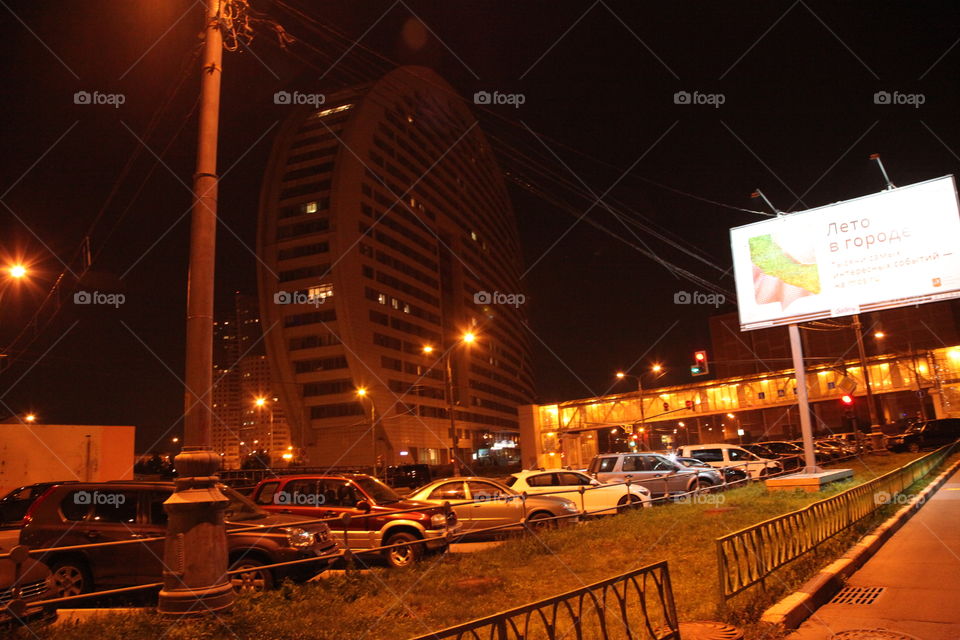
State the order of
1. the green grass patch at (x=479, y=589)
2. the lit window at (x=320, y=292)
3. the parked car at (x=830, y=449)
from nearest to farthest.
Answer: the green grass patch at (x=479, y=589) → the parked car at (x=830, y=449) → the lit window at (x=320, y=292)

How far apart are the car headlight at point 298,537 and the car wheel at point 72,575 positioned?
8.87 feet

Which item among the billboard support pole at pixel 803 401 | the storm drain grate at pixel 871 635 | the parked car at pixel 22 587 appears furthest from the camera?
the billboard support pole at pixel 803 401

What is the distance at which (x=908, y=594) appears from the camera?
7.28 m

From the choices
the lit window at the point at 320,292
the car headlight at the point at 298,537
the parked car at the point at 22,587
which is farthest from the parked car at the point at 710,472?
the lit window at the point at 320,292

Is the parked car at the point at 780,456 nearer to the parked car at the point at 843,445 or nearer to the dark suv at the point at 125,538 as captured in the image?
the parked car at the point at 843,445

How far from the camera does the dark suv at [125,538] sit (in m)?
8.97

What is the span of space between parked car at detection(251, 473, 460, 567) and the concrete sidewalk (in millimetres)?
6206

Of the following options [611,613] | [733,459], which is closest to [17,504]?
[611,613]

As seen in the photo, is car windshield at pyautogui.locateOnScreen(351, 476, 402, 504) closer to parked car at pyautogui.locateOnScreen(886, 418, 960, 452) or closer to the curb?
the curb

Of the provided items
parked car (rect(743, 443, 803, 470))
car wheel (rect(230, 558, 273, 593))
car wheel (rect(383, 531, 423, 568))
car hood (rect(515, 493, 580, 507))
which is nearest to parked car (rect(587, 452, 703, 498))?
car hood (rect(515, 493, 580, 507))

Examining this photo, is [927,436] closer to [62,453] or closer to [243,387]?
[62,453]

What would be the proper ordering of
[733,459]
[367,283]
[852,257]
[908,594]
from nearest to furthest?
[908,594]
[852,257]
[733,459]
[367,283]

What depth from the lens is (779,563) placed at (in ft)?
24.2

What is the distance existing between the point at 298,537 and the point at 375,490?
14.1ft
